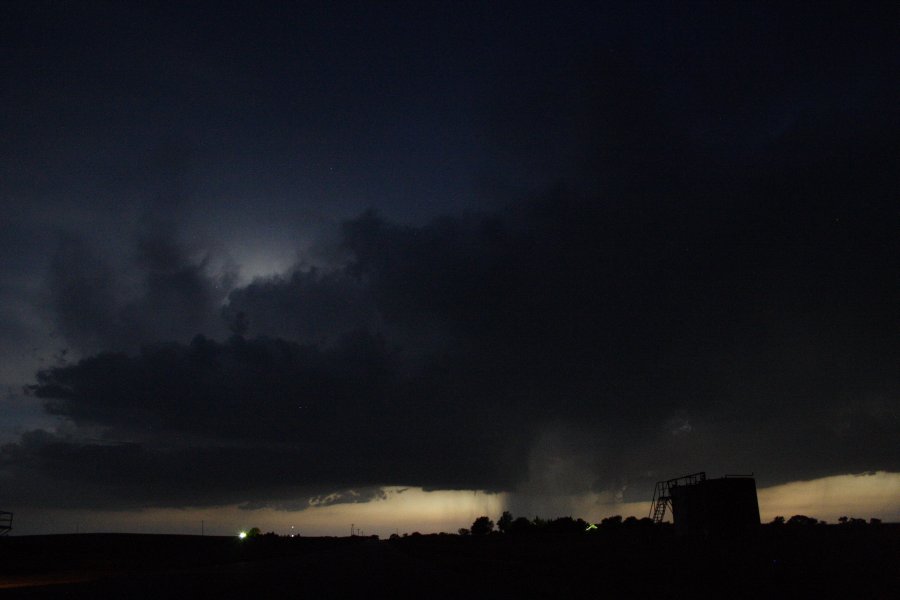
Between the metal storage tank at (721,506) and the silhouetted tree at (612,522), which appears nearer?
the metal storage tank at (721,506)

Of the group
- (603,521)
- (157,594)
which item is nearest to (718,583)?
(157,594)

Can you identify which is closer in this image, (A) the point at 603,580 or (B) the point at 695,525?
(A) the point at 603,580

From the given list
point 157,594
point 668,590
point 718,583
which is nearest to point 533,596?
point 668,590

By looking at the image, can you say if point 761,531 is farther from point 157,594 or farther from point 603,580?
point 157,594

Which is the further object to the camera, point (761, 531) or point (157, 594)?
point (761, 531)

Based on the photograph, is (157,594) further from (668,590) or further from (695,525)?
(695,525)

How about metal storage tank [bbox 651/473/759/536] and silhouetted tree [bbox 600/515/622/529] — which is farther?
silhouetted tree [bbox 600/515/622/529]

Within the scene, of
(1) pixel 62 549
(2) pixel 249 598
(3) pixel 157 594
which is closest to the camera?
(2) pixel 249 598

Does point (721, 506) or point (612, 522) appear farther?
point (612, 522)

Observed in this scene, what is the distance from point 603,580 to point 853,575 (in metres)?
12.9

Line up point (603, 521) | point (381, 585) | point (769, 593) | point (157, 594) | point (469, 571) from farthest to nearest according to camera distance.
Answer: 1. point (603, 521)
2. point (469, 571)
3. point (381, 585)
4. point (157, 594)
5. point (769, 593)

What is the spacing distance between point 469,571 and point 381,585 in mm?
15097

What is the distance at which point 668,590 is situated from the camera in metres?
32.2

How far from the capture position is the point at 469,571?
51.6 meters
